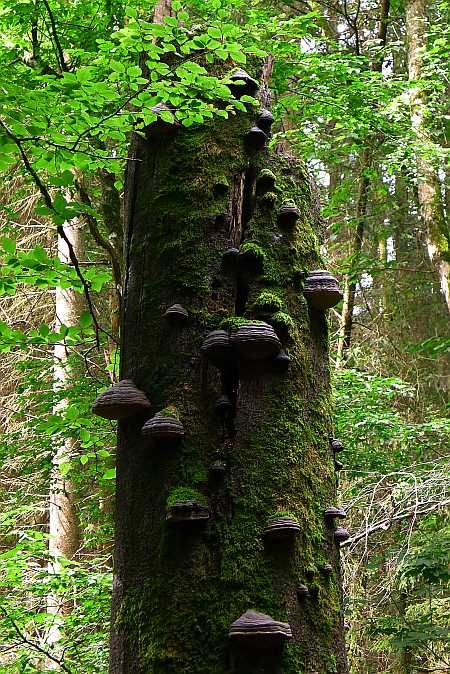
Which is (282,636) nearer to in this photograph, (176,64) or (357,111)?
(176,64)

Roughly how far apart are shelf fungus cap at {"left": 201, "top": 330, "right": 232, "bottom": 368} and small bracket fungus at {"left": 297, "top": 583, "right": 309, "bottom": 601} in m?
0.74

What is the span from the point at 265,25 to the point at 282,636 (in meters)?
6.66

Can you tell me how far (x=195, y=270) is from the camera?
2309mm

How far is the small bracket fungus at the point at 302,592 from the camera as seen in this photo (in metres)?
1.90

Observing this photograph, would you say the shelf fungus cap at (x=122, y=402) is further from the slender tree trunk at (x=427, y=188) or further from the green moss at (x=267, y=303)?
the slender tree trunk at (x=427, y=188)

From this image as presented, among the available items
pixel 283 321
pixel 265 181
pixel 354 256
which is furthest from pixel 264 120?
pixel 354 256

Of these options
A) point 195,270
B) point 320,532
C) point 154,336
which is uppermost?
point 195,270

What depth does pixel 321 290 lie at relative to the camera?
2.37 m

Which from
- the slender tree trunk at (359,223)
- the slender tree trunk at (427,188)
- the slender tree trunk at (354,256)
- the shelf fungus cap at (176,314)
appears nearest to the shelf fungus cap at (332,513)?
the shelf fungus cap at (176,314)

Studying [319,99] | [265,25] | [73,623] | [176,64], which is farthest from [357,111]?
[73,623]

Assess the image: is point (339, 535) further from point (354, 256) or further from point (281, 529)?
point (354, 256)

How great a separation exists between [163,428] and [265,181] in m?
1.11

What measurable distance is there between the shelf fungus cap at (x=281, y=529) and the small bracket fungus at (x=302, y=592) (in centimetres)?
15

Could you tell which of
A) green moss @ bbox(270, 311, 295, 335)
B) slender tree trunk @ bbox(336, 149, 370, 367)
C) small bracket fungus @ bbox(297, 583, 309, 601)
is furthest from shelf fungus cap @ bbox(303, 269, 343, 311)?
slender tree trunk @ bbox(336, 149, 370, 367)
